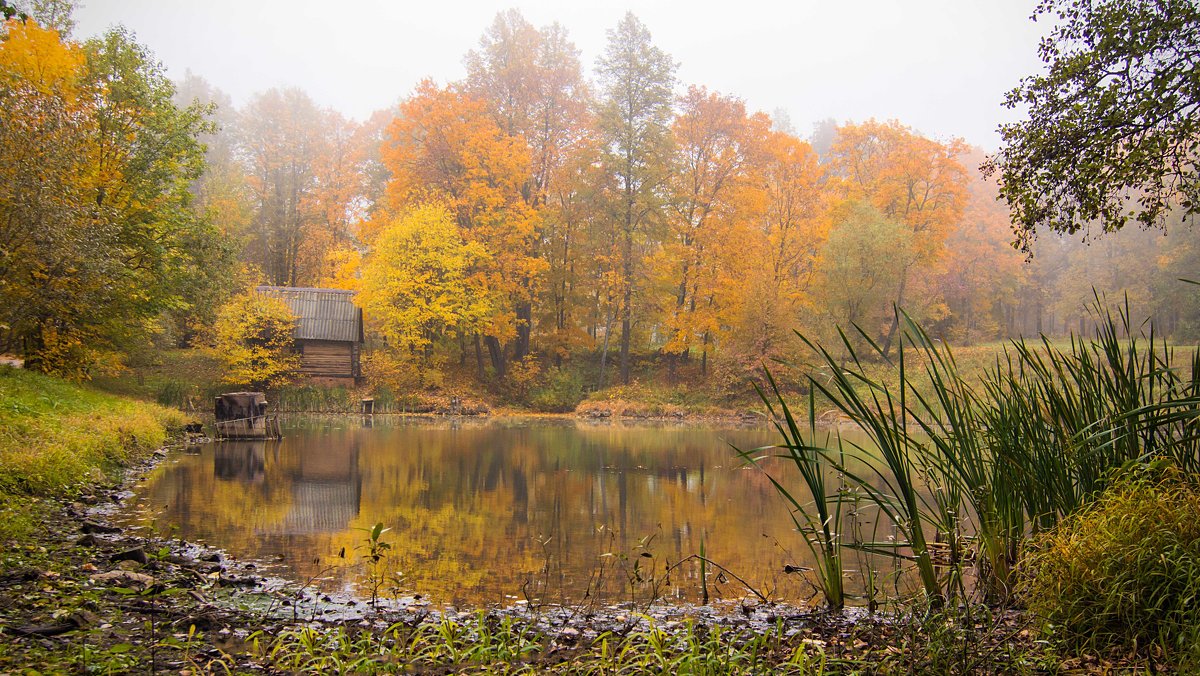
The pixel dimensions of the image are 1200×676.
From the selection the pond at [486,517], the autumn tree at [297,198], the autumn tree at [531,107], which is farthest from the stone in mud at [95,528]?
the autumn tree at [297,198]

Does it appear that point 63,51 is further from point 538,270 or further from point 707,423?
point 707,423

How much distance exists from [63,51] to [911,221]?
113ft

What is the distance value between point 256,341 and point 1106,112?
29.0m

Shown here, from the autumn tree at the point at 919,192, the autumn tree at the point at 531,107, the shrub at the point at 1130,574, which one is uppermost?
the autumn tree at the point at 531,107

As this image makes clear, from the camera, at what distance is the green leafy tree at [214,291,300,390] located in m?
28.1

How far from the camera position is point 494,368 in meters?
34.2

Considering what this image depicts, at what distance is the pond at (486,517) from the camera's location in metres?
6.63

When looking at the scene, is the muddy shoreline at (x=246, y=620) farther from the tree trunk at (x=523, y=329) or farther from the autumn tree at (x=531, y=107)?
the autumn tree at (x=531, y=107)

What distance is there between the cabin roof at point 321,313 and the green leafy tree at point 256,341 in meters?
0.63

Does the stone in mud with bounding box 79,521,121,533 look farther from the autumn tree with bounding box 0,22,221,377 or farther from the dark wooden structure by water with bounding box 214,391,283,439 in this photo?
the dark wooden structure by water with bounding box 214,391,283,439

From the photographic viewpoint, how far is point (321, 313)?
103 feet

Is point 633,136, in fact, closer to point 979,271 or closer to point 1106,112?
point 979,271

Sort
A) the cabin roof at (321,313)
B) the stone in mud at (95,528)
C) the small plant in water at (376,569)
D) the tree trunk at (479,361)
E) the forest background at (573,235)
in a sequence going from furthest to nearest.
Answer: the tree trunk at (479,361)
the cabin roof at (321,313)
the forest background at (573,235)
the stone in mud at (95,528)
the small plant in water at (376,569)

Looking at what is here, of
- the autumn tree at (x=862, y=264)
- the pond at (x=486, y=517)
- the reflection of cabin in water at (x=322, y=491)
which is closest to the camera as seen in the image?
the pond at (x=486, y=517)
